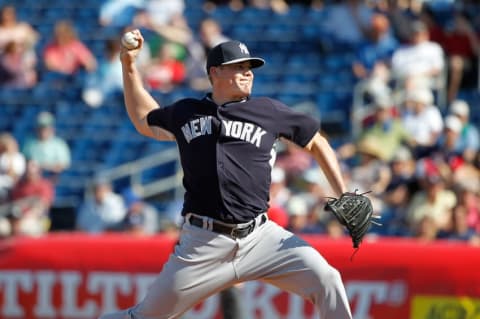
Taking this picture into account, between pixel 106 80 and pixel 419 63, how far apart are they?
4233mm

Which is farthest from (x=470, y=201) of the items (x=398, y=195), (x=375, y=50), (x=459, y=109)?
(x=375, y=50)

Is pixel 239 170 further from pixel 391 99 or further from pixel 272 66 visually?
pixel 272 66

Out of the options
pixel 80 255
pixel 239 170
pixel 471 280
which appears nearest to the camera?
pixel 239 170

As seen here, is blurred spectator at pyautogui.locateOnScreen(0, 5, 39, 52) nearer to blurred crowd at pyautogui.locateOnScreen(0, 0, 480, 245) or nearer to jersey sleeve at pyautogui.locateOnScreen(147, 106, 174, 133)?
blurred crowd at pyautogui.locateOnScreen(0, 0, 480, 245)

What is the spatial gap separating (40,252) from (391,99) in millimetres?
5059

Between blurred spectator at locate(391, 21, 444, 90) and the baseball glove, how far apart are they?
6.97m

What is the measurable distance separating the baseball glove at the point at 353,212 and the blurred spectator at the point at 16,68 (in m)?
10.3

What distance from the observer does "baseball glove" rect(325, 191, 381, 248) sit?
252 inches

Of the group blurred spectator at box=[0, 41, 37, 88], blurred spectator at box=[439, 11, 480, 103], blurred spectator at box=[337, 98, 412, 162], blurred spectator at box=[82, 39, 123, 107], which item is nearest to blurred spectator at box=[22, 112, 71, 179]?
blurred spectator at box=[82, 39, 123, 107]

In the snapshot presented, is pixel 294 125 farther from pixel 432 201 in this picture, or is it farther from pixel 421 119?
pixel 421 119

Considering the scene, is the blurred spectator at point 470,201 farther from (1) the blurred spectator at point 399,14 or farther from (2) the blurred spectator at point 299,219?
(1) the blurred spectator at point 399,14


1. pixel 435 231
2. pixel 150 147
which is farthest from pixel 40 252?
pixel 150 147

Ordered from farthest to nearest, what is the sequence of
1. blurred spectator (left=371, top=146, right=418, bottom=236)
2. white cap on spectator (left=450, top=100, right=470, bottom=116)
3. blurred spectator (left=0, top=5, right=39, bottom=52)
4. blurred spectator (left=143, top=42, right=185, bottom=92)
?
blurred spectator (left=0, top=5, right=39, bottom=52), blurred spectator (left=143, top=42, right=185, bottom=92), white cap on spectator (left=450, top=100, right=470, bottom=116), blurred spectator (left=371, top=146, right=418, bottom=236)

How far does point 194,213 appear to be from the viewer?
6414 millimetres
